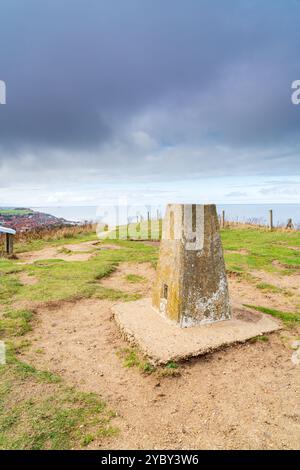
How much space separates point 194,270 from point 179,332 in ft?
3.02

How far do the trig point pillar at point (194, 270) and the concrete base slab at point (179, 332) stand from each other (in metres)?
0.19

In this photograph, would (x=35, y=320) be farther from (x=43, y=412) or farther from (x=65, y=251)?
(x=65, y=251)

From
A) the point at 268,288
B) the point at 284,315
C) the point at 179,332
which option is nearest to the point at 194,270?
the point at 179,332

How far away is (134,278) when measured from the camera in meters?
8.44

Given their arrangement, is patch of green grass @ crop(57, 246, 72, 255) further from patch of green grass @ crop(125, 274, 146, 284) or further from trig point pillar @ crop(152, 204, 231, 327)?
trig point pillar @ crop(152, 204, 231, 327)

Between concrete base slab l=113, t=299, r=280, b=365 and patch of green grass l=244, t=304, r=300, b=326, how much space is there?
262 millimetres

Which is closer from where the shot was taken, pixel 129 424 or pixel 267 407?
pixel 129 424

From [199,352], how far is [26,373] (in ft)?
7.00

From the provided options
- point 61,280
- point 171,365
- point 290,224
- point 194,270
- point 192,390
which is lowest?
point 192,390

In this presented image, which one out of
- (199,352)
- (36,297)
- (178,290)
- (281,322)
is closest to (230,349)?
(199,352)

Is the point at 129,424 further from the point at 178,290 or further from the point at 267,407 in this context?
the point at 178,290

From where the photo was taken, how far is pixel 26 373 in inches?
147

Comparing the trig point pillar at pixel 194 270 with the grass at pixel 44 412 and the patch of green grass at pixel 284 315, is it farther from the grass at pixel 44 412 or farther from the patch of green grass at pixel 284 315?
the grass at pixel 44 412

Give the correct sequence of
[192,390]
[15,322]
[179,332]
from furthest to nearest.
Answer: [15,322], [179,332], [192,390]
